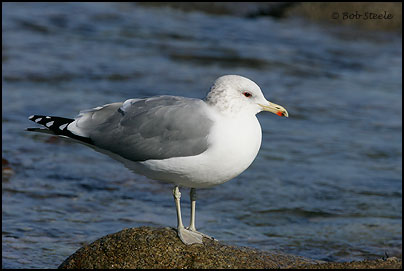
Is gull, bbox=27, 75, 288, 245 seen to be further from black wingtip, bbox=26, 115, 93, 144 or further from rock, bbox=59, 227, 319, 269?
rock, bbox=59, 227, 319, 269

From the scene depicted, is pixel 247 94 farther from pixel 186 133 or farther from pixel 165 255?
pixel 165 255

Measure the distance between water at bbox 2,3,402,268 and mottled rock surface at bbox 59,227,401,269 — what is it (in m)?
1.28

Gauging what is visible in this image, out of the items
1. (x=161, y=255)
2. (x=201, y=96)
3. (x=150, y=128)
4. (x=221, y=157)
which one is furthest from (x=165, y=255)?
(x=201, y=96)

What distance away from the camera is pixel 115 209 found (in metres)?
7.65

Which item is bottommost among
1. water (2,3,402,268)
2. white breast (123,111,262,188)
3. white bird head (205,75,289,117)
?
water (2,3,402,268)

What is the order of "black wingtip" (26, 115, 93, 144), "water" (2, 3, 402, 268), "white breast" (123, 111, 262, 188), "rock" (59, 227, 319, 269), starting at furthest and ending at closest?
1. "water" (2, 3, 402, 268)
2. "black wingtip" (26, 115, 93, 144)
3. "rock" (59, 227, 319, 269)
4. "white breast" (123, 111, 262, 188)

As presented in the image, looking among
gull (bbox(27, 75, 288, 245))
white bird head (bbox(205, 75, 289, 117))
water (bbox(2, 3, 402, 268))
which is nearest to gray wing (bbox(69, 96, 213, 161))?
gull (bbox(27, 75, 288, 245))

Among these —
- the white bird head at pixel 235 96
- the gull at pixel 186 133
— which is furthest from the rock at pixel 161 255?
the white bird head at pixel 235 96

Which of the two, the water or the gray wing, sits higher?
the gray wing

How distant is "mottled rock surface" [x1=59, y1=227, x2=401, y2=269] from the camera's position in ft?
15.8

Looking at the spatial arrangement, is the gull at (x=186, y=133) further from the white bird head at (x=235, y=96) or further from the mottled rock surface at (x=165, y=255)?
the mottled rock surface at (x=165, y=255)

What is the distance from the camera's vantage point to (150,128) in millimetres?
5117

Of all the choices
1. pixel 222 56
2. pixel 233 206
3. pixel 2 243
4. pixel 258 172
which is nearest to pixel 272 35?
pixel 222 56

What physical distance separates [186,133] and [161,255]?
0.87 metres
